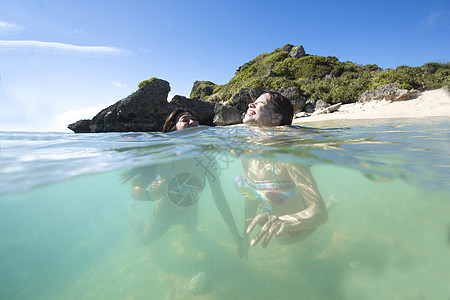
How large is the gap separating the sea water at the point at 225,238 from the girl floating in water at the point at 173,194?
0.25 metres

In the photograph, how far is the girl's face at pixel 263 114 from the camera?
434 cm

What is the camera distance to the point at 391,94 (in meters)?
11.6

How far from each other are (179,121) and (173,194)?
2.22 metres

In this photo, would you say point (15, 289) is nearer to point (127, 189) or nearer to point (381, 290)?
point (127, 189)

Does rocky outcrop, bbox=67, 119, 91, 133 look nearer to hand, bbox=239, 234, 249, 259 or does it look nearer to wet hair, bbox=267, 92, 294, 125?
wet hair, bbox=267, 92, 294, 125

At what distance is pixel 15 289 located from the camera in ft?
10.4

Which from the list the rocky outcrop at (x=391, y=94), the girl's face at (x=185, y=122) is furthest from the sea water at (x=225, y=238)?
the rocky outcrop at (x=391, y=94)

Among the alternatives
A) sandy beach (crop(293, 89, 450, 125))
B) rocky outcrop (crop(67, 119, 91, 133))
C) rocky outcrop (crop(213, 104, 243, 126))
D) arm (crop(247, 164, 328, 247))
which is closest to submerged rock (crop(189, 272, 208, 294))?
arm (crop(247, 164, 328, 247))

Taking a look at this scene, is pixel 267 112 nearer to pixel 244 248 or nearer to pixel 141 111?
pixel 244 248

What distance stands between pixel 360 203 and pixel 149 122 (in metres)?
14.6

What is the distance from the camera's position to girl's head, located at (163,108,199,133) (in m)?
5.20

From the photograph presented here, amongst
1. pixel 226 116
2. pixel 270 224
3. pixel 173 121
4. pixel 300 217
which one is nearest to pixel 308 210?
pixel 300 217

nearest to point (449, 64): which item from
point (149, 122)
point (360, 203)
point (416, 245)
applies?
point (360, 203)

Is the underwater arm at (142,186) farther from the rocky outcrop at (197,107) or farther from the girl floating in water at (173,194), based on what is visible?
the rocky outcrop at (197,107)
